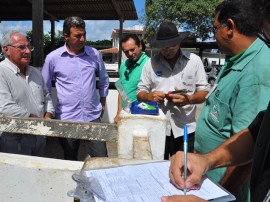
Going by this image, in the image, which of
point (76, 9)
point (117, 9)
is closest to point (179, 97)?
point (117, 9)

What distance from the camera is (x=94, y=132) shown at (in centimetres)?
198

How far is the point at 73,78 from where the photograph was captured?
3.08m

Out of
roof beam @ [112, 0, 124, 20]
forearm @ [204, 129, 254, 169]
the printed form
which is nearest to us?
the printed form

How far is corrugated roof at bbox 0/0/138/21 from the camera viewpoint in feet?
24.1

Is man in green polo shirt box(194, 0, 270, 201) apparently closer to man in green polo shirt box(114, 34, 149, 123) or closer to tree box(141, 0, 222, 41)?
man in green polo shirt box(114, 34, 149, 123)

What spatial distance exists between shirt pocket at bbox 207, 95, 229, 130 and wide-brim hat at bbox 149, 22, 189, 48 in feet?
4.32

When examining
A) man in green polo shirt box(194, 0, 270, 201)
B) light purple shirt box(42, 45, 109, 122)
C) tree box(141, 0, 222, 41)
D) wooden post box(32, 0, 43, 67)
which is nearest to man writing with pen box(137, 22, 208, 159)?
light purple shirt box(42, 45, 109, 122)

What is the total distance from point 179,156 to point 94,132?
97 centimetres

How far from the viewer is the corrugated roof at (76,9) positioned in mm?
7352

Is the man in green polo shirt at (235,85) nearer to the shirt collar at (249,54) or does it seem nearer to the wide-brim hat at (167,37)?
the shirt collar at (249,54)

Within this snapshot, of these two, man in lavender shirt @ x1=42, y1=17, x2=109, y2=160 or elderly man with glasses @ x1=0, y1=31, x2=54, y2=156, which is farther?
man in lavender shirt @ x1=42, y1=17, x2=109, y2=160

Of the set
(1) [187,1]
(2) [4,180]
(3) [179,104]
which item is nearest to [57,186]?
(2) [4,180]

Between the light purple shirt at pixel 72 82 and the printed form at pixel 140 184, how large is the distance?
193 centimetres

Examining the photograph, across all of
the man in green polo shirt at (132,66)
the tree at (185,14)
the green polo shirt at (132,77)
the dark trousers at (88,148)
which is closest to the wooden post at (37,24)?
the man in green polo shirt at (132,66)
